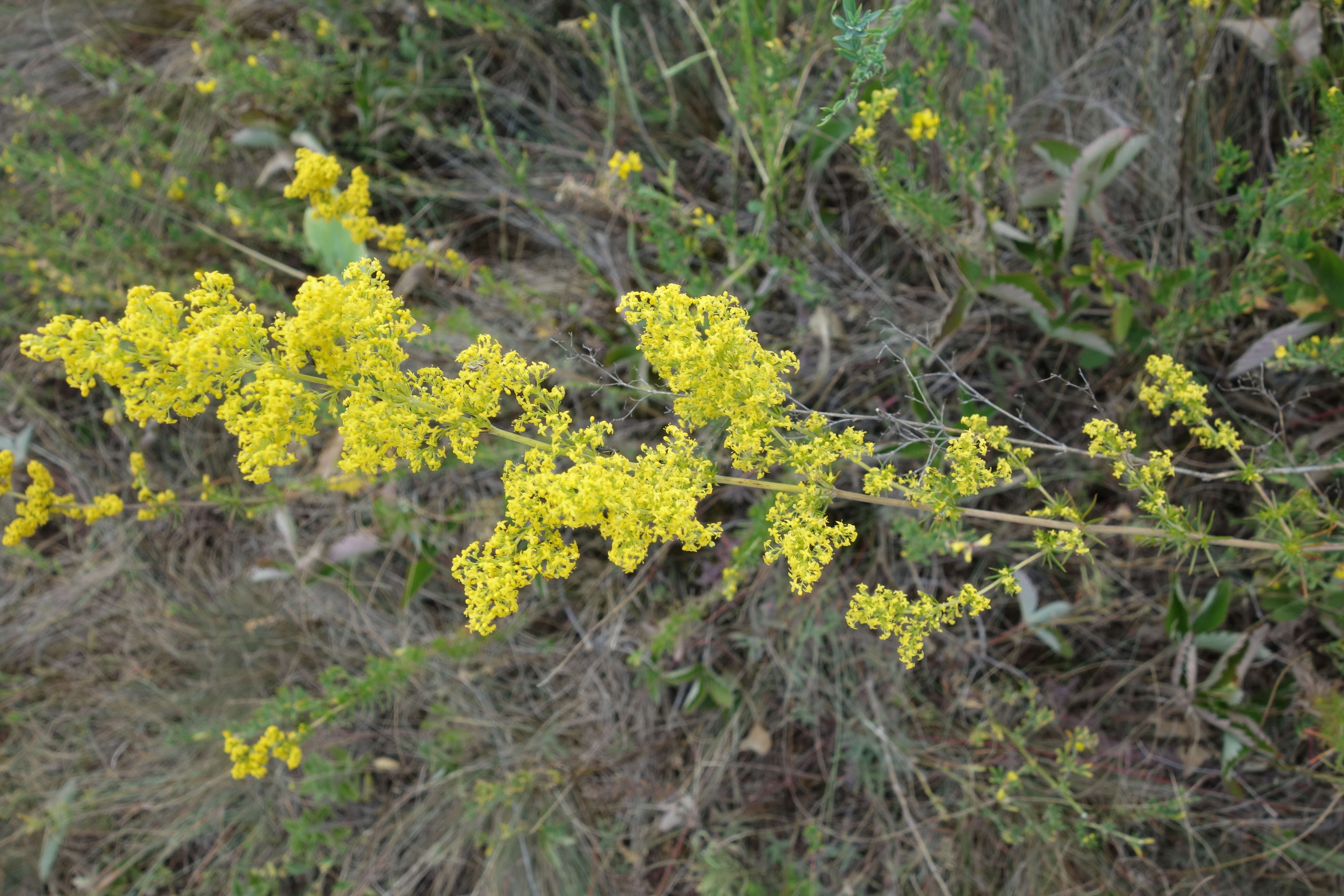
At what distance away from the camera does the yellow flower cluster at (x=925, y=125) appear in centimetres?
224

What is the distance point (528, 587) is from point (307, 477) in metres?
1.12

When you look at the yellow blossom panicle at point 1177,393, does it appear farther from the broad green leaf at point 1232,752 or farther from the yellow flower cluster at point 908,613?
the broad green leaf at point 1232,752

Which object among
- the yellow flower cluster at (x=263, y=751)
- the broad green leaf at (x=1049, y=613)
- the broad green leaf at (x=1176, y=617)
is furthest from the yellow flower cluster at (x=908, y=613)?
the yellow flower cluster at (x=263, y=751)

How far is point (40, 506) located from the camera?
2.29m

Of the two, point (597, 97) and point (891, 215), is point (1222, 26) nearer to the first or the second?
point (891, 215)

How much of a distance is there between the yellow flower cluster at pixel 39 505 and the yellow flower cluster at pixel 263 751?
0.84 m

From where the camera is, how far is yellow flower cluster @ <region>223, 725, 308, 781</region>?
2.39 meters

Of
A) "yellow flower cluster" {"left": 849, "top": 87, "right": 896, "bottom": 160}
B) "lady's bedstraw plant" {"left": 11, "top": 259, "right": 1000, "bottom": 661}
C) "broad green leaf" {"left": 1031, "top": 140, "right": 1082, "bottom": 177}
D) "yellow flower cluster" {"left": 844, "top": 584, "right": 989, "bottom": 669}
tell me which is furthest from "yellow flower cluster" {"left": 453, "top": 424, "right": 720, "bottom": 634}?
"broad green leaf" {"left": 1031, "top": 140, "right": 1082, "bottom": 177}

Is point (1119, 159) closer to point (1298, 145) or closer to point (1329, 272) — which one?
point (1298, 145)

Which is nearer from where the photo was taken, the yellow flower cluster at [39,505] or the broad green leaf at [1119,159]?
the yellow flower cluster at [39,505]

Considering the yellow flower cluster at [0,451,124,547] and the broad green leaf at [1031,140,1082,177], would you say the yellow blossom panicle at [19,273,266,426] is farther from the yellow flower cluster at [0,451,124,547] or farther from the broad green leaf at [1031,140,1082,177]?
the broad green leaf at [1031,140,1082,177]

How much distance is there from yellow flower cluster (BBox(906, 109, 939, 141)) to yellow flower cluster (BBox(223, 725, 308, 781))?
268 centimetres

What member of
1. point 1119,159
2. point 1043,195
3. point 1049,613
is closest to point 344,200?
point 1043,195

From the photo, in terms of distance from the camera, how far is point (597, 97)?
355 cm
